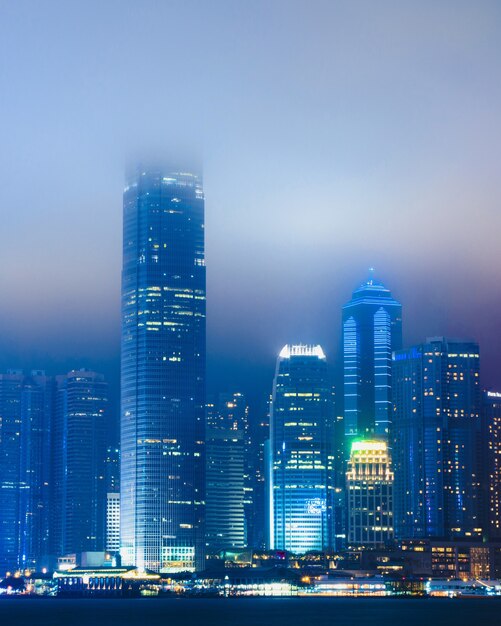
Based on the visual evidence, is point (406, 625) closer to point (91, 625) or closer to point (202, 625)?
point (202, 625)

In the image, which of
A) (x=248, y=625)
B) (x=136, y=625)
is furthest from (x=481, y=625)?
(x=136, y=625)

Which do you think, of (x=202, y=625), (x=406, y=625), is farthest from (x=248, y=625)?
(x=406, y=625)

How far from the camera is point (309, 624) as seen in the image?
199500 mm

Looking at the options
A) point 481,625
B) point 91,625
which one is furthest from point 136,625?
point 481,625

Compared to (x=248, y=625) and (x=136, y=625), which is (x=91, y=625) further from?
(x=248, y=625)

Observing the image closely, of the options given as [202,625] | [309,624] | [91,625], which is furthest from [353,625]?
[91,625]

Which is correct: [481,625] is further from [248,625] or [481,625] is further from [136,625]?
[136,625]

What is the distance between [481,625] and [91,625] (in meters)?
46.3

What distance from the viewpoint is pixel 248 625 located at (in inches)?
7761

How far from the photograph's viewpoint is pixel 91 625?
653ft

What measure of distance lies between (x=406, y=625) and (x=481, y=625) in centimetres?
971

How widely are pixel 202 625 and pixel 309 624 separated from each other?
1288cm

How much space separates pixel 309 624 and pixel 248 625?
7.71 meters

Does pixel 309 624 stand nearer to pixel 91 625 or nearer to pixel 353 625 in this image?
pixel 353 625
